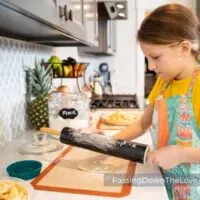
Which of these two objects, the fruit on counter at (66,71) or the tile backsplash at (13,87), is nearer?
the tile backsplash at (13,87)

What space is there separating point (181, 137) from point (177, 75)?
0.22 meters

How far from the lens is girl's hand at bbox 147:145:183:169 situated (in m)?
0.78

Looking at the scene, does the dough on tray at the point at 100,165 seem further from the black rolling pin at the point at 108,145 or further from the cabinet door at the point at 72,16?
the cabinet door at the point at 72,16

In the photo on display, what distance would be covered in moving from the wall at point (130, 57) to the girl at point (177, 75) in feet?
8.56

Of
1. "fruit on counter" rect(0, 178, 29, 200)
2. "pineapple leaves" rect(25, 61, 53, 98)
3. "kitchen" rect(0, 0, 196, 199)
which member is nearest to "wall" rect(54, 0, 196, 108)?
"kitchen" rect(0, 0, 196, 199)

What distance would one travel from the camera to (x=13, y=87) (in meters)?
1.21

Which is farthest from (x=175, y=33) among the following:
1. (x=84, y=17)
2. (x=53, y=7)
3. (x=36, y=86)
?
(x=36, y=86)

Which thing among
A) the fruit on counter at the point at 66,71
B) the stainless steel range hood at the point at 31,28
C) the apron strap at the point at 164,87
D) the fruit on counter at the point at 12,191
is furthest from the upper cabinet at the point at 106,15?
the fruit on counter at the point at 12,191

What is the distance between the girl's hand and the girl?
0.18ft

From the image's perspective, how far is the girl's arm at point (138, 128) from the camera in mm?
1135

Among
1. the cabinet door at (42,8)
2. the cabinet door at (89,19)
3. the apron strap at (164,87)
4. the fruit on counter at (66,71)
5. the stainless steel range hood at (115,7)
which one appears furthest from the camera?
the stainless steel range hood at (115,7)

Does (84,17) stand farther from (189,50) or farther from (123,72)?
(123,72)

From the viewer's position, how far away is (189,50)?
0.90 meters

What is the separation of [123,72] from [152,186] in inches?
122
